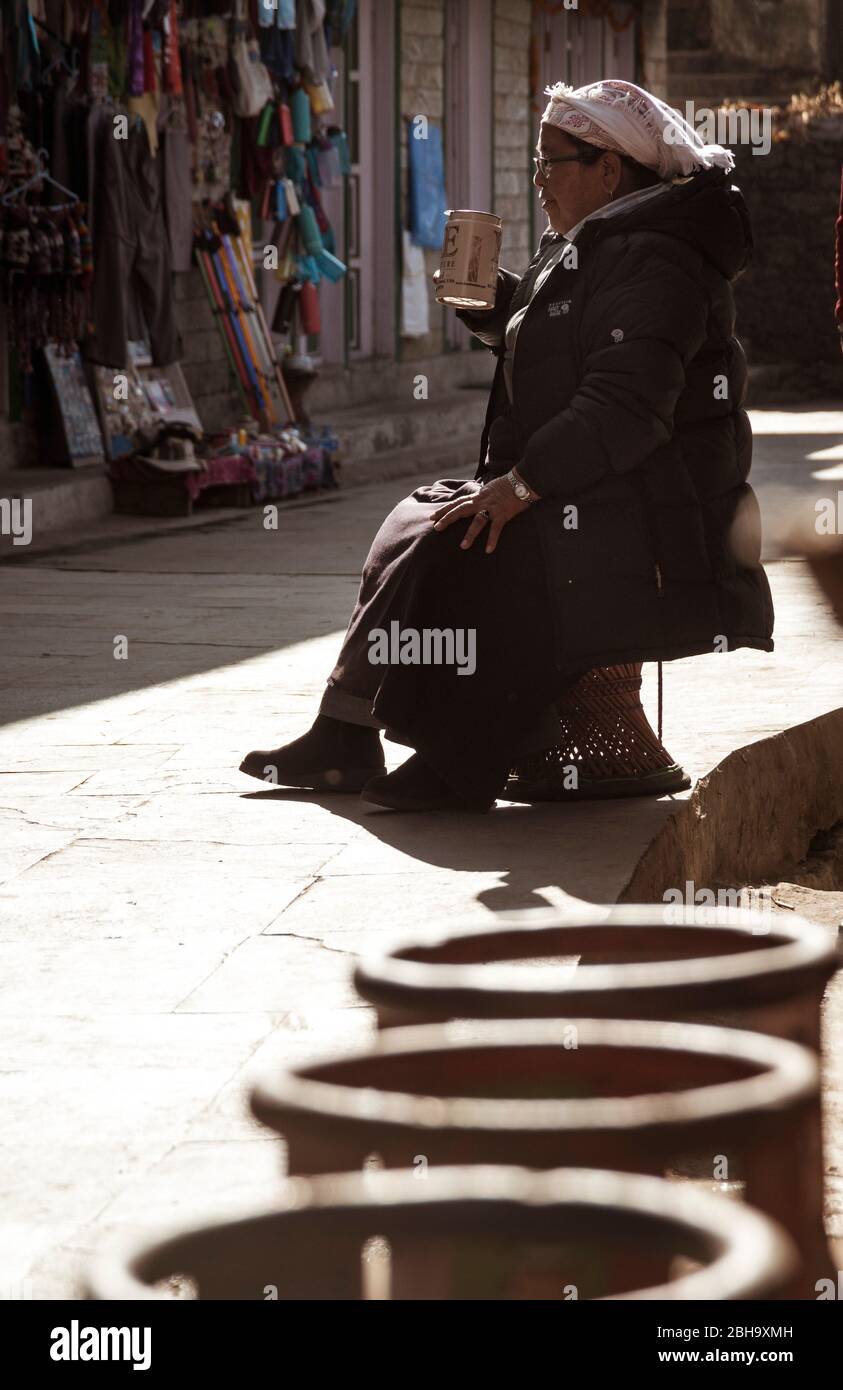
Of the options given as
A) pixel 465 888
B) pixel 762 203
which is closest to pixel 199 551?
pixel 465 888

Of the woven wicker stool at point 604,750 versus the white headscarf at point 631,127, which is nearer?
the white headscarf at point 631,127

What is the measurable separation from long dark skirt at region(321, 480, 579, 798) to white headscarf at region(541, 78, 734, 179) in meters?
0.75

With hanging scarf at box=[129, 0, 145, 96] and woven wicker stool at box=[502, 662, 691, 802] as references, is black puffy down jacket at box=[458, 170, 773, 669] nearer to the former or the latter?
woven wicker stool at box=[502, 662, 691, 802]

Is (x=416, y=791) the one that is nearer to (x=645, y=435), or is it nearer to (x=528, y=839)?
(x=528, y=839)

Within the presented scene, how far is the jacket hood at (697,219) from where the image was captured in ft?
13.8

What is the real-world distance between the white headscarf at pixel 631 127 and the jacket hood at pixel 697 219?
2.0 inches

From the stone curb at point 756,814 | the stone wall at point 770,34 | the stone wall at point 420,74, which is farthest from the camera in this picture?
the stone wall at point 770,34

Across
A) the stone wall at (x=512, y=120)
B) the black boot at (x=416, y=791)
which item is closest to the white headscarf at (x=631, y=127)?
the black boot at (x=416, y=791)

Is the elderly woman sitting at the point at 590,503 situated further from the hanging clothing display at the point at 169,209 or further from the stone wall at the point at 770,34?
the stone wall at the point at 770,34

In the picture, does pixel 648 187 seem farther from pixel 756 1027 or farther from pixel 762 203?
pixel 762 203

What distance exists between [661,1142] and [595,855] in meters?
2.23

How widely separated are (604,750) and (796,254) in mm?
16099

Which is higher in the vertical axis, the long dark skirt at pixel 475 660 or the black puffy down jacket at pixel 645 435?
the black puffy down jacket at pixel 645 435

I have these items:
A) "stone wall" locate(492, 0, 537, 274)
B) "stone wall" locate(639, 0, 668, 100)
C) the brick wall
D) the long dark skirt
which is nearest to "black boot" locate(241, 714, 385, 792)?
the long dark skirt
